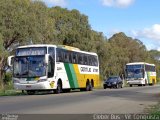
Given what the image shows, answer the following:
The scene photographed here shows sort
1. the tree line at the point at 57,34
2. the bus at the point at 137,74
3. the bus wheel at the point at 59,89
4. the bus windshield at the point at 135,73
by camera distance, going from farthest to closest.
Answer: the bus windshield at the point at 135,73, the bus at the point at 137,74, the tree line at the point at 57,34, the bus wheel at the point at 59,89

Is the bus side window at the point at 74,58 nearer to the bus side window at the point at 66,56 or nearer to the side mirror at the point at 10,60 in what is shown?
the bus side window at the point at 66,56

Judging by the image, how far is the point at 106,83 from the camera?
2053 inches

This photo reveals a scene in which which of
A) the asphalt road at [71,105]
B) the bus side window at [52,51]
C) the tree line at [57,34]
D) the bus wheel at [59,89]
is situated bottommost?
the asphalt road at [71,105]

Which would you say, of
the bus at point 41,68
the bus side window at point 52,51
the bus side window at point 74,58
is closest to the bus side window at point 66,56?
the bus at point 41,68

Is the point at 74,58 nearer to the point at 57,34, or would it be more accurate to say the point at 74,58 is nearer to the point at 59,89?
the point at 59,89

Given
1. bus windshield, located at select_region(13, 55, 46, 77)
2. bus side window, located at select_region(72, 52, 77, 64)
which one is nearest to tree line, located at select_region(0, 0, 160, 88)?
bus side window, located at select_region(72, 52, 77, 64)

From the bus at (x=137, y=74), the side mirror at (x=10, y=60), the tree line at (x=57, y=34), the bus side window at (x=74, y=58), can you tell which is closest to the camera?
the side mirror at (x=10, y=60)

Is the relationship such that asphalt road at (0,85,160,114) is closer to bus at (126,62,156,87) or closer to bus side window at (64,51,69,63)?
bus side window at (64,51,69,63)

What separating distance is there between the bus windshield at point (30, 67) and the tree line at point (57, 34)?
1688 centimetres

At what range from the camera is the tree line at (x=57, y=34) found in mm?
51719

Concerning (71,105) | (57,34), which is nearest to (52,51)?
(71,105)

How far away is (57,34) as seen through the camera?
69.6m

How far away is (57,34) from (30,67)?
39769 millimetres

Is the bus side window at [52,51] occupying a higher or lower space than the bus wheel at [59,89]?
higher
